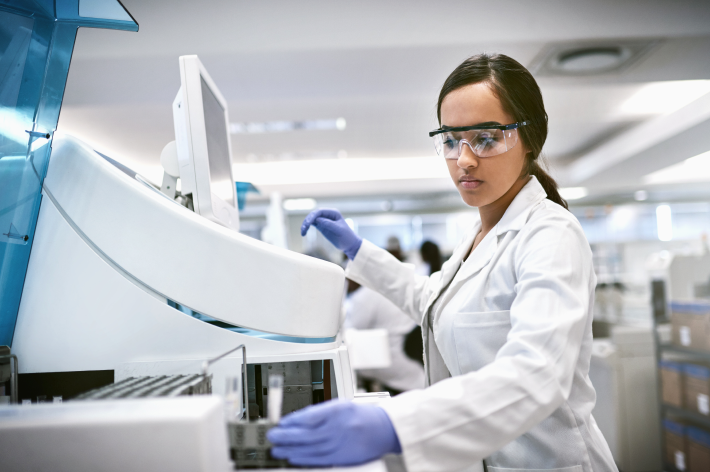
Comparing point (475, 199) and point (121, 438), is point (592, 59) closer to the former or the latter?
point (475, 199)

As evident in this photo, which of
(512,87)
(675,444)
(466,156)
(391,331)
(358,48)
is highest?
(358,48)

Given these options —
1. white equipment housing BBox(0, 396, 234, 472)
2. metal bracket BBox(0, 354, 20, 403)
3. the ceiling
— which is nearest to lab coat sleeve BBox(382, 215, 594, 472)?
white equipment housing BBox(0, 396, 234, 472)

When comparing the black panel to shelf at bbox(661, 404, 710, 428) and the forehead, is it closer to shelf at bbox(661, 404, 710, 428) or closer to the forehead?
the forehead

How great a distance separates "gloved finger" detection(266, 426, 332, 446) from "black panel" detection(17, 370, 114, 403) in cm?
43

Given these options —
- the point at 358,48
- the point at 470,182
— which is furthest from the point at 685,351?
the point at 470,182

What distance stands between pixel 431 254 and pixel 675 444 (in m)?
1.99

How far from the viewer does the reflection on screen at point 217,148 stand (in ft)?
3.31

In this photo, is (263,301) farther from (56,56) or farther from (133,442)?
(56,56)

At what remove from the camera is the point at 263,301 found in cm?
79

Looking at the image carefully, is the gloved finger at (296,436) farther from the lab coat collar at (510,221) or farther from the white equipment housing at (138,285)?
the lab coat collar at (510,221)

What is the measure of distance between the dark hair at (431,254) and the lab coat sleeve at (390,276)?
74.9 inches

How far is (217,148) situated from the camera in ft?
3.68

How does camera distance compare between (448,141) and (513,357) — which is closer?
(513,357)

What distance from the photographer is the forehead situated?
93 centimetres
